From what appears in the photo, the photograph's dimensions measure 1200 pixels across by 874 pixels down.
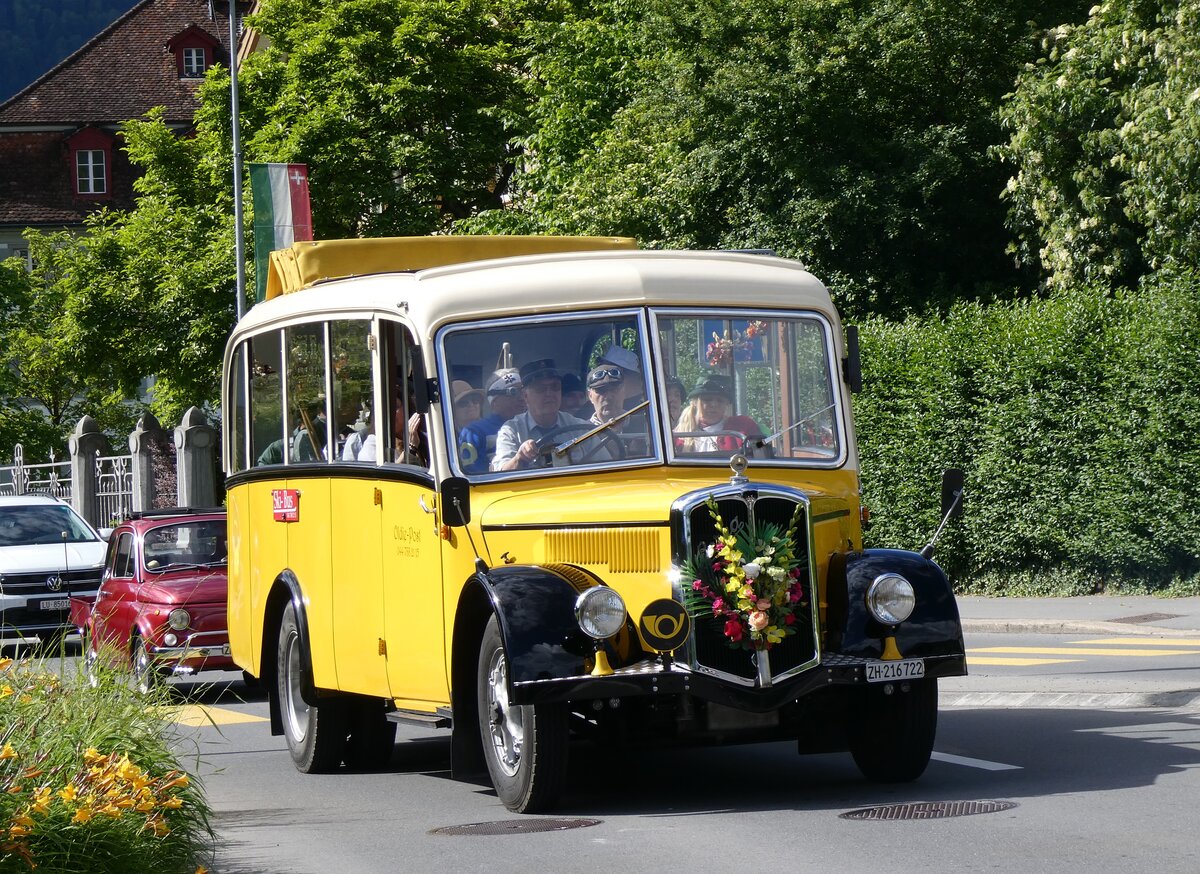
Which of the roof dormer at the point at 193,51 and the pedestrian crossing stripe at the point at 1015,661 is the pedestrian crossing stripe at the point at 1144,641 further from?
the roof dormer at the point at 193,51

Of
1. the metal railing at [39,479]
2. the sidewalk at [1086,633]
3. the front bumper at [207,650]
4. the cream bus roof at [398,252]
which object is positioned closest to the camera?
the cream bus roof at [398,252]

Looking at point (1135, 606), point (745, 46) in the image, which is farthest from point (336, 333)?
Answer: point (745, 46)

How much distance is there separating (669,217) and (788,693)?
23506 mm

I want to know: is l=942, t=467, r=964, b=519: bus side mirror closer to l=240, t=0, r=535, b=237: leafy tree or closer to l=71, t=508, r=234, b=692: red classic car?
l=71, t=508, r=234, b=692: red classic car

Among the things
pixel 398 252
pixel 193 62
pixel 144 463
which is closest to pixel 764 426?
pixel 398 252

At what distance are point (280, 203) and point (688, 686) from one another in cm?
1923

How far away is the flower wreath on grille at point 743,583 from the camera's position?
8.62 meters

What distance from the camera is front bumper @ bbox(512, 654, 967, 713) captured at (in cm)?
845

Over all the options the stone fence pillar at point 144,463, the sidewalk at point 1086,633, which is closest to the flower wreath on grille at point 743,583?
the sidewalk at point 1086,633

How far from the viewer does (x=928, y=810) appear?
870 centimetres

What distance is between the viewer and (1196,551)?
20625 millimetres

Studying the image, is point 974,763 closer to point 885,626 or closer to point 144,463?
point 885,626

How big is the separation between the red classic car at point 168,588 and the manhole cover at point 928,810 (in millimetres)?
7464

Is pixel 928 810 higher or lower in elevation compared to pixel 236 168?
lower
